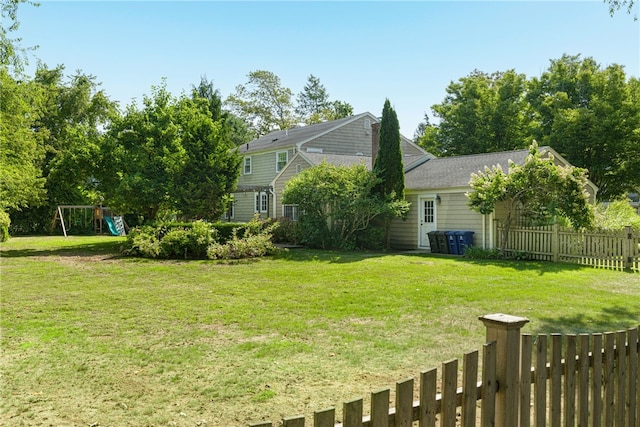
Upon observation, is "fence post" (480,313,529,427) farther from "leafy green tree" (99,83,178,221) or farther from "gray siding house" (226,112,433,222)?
"gray siding house" (226,112,433,222)

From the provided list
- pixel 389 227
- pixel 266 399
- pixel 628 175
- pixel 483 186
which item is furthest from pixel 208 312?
pixel 628 175

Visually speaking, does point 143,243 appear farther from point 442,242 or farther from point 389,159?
point 442,242

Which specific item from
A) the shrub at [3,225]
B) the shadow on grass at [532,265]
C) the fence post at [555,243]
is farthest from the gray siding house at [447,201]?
the shrub at [3,225]

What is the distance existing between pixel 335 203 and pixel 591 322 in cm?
1254

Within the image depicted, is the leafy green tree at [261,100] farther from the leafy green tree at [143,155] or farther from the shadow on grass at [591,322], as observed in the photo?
the shadow on grass at [591,322]

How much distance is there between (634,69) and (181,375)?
32.0m

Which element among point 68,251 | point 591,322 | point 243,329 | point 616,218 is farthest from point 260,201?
point 591,322

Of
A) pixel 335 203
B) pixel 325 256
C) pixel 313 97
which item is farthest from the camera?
pixel 313 97

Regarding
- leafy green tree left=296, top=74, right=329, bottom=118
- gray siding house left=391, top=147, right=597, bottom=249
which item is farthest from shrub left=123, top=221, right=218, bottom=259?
leafy green tree left=296, top=74, right=329, bottom=118

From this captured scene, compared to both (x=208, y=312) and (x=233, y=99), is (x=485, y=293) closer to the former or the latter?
(x=208, y=312)

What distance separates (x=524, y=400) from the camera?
2.54 metres

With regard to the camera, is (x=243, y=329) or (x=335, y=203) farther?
(x=335, y=203)

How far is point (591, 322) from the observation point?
6.68 metres

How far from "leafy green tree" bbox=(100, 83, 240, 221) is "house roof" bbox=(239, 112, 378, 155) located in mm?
9581
